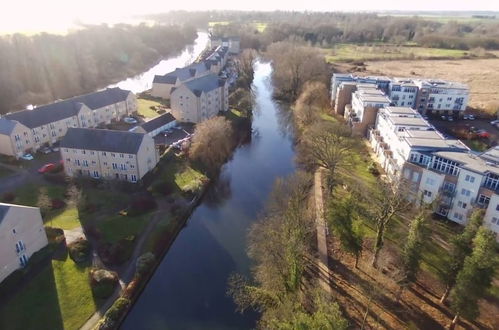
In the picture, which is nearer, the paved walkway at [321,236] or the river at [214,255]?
the river at [214,255]

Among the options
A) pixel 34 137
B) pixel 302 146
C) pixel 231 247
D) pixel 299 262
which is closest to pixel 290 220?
pixel 299 262

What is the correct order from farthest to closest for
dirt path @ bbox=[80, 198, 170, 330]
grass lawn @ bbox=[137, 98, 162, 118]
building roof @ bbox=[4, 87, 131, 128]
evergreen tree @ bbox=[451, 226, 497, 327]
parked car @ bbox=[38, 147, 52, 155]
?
grass lawn @ bbox=[137, 98, 162, 118] < parked car @ bbox=[38, 147, 52, 155] < building roof @ bbox=[4, 87, 131, 128] < dirt path @ bbox=[80, 198, 170, 330] < evergreen tree @ bbox=[451, 226, 497, 327]

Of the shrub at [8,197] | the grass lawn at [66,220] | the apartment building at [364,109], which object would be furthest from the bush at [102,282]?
the apartment building at [364,109]

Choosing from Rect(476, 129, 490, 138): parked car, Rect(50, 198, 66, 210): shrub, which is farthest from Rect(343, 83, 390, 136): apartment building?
Rect(50, 198, 66, 210): shrub

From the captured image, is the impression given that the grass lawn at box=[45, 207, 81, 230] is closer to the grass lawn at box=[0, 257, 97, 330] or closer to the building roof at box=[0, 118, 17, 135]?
the grass lawn at box=[0, 257, 97, 330]

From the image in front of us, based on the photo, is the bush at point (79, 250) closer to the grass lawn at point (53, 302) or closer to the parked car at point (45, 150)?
the grass lawn at point (53, 302)

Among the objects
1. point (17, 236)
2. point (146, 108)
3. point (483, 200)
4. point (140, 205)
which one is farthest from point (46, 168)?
point (483, 200)

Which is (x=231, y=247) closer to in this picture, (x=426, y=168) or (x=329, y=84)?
(x=426, y=168)

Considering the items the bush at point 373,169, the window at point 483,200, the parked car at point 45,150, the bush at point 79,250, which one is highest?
the window at point 483,200
